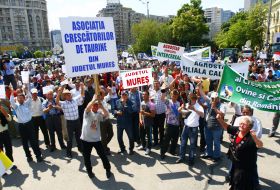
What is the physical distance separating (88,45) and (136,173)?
332 centimetres

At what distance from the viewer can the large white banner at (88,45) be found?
5770 mm

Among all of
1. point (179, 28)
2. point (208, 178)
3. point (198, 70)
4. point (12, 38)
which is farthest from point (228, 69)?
point (12, 38)

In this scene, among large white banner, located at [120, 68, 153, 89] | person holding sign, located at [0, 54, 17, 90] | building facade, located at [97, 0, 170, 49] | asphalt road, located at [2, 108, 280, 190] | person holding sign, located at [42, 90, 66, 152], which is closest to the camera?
asphalt road, located at [2, 108, 280, 190]

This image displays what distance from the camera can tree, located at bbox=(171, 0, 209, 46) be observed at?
2208 inches

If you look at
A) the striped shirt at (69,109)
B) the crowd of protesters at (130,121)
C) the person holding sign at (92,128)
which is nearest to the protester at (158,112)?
the crowd of protesters at (130,121)

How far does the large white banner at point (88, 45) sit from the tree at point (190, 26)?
171 ft

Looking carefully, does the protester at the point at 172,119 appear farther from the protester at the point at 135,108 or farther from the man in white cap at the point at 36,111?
the man in white cap at the point at 36,111

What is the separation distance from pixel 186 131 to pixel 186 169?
950 mm

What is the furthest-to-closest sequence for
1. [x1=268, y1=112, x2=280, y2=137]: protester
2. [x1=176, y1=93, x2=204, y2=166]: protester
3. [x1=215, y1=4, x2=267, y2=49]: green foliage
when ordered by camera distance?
[x1=215, y1=4, x2=267, y2=49]: green foliage → [x1=268, y1=112, x2=280, y2=137]: protester → [x1=176, y1=93, x2=204, y2=166]: protester

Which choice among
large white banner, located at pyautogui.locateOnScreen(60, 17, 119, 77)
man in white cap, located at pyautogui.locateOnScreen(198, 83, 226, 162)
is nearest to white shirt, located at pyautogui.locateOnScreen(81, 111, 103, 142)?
large white banner, located at pyautogui.locateOnScreen(60, 17, 119, 77)

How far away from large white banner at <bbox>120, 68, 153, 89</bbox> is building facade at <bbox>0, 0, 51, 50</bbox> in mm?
134865

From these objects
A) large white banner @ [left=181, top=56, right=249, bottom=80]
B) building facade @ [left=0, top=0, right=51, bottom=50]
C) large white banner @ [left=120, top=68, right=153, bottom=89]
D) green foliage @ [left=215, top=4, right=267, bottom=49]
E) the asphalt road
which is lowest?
the asphalt road

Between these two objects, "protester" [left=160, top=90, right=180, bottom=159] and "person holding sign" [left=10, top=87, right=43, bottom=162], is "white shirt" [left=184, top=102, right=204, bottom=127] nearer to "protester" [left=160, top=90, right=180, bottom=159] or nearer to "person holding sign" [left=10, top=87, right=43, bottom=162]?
"protester" [left=160, top=90, right=180, bottom=159]

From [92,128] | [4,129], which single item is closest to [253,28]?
[92,128]
